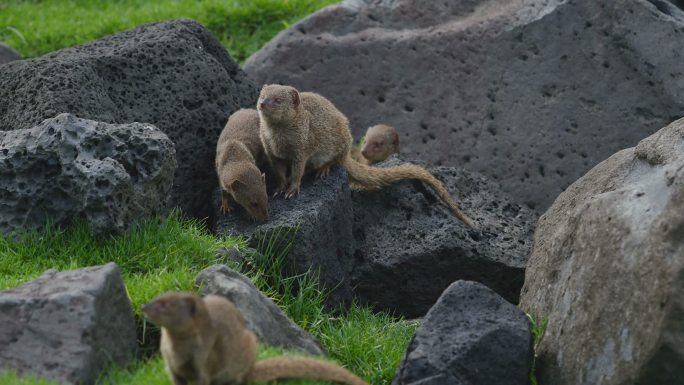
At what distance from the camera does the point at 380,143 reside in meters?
→ 9.98

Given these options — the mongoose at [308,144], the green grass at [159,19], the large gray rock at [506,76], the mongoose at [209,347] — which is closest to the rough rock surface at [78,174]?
the mongoose at [308,144]

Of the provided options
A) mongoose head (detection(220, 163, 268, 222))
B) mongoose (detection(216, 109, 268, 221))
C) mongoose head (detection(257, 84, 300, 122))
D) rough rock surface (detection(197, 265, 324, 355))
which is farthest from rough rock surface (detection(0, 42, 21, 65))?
rough rock surface (detection(197, 265, 324, 355))

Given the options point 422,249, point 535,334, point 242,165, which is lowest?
point 422,249

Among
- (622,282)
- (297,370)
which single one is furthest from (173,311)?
(622,282)

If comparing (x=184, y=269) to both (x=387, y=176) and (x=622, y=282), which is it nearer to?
(x=387, y=176)

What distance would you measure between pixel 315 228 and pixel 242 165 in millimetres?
814

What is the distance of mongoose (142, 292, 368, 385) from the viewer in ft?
15.9

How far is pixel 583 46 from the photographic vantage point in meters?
10.1

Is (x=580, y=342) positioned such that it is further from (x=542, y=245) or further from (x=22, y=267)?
(x=22, y=267)

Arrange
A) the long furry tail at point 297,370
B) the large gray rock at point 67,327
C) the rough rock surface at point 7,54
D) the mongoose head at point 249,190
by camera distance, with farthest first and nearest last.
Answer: the rough rock surface at point 7,54
the mongoose head at point 249,190
the large gray rock at point 67,327
the long furry tail at point 297,370

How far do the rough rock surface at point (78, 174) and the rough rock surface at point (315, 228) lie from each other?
0.86 meters

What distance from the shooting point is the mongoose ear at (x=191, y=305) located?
4.86 metres

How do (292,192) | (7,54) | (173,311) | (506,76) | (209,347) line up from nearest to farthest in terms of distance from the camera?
(173,311) < (209,347) < (292,192) < (506,76) < (7,54)

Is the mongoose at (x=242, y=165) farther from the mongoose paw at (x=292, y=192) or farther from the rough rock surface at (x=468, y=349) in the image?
the rough rock surface at (x=468, y=349)
